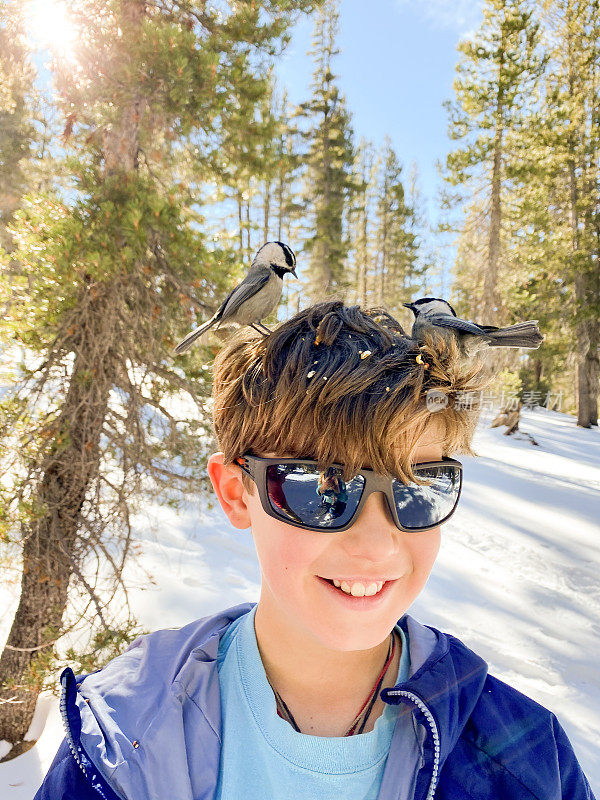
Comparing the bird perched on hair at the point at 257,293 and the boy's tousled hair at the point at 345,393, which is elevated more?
the bird perched on hair at the point at 257,293

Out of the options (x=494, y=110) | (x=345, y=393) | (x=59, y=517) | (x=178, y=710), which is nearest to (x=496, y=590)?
(x=59, y=517)

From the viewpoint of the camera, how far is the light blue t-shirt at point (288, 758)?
1002 millimetres

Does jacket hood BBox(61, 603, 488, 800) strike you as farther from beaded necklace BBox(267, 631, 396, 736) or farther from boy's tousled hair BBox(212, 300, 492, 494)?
boy's tousled hair BBox(212, 300, 492, 494)

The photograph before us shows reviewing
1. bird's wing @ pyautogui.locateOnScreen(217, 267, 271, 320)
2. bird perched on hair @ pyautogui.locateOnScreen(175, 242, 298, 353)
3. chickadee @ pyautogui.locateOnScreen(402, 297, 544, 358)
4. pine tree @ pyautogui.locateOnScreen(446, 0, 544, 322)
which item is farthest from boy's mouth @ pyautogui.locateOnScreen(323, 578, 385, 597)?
pine tree @ pyautogui.locateOnScreen(446, 0, 544, 322)

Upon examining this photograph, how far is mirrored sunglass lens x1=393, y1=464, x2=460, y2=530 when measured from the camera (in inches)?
41.5

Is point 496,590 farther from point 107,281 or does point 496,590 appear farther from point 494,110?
point 494,110

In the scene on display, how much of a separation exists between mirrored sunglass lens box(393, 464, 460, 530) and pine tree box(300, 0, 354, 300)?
56.0ft

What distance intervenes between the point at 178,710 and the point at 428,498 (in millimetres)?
714

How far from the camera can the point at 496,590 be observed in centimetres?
545

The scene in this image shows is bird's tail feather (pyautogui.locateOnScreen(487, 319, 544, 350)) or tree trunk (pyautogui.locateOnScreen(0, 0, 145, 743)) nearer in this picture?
bird's tail feather (pyautogui.locateOnScreen(487, 319, 544, 350))

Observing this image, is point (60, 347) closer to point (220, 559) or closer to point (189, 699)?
point (189, 699)

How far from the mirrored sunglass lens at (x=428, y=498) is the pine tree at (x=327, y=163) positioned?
17.1 meters

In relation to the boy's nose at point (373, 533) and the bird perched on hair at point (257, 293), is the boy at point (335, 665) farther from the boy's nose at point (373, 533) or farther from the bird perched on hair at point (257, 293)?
the bird perched on hair at point (257, 293)

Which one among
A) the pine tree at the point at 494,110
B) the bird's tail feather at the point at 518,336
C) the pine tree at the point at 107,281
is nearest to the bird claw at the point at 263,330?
the bird's tail feather at the point at 518,336
